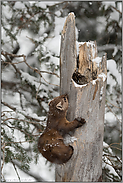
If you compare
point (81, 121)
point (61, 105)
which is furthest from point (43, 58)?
point (81, 121)

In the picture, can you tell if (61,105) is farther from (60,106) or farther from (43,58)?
(43,58)

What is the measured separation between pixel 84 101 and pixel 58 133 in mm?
233

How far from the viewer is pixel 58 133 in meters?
0.91

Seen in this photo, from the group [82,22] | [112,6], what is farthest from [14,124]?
[112,6]

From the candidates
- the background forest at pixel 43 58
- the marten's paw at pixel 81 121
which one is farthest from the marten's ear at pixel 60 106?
the background forest at pixel 43 58

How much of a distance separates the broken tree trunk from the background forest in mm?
730

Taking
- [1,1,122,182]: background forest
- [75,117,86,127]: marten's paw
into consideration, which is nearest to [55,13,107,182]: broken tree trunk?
[75,117,86,127]: marten's paw

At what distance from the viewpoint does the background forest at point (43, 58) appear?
5.62ft

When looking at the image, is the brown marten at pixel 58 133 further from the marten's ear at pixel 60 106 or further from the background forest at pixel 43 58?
the background forest at pixel 43 58

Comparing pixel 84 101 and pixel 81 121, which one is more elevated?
pixel 84 101

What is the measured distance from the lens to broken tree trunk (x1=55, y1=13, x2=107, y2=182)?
89cm

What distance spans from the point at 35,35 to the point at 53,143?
5.22 ft

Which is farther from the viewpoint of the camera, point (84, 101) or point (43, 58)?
point (43, 58)

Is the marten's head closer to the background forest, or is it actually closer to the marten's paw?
the marten's paw
